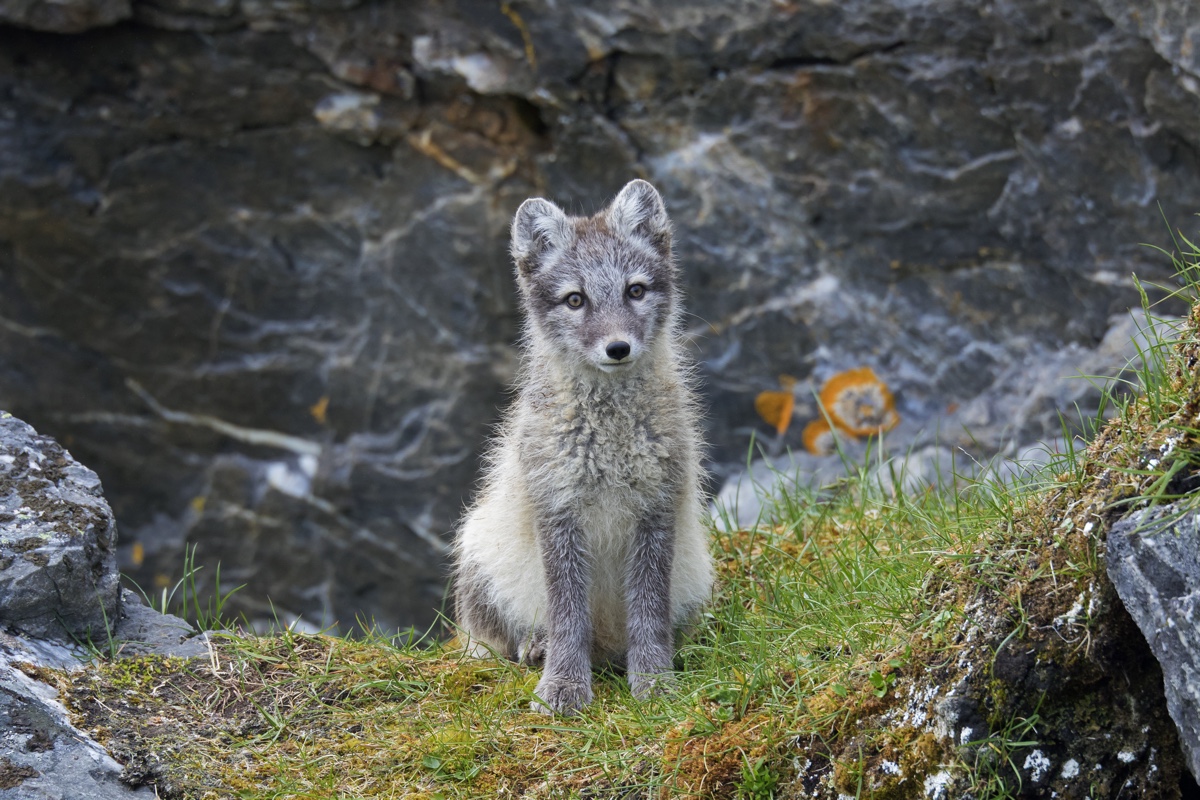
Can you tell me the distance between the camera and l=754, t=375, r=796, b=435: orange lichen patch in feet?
22.3

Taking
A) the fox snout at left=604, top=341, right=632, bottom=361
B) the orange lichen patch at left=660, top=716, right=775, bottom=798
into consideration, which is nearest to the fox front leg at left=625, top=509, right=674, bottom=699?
the fox snout at left=604, top=341, right=632, bottom=361

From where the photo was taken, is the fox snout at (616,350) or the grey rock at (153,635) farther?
the fox snout at (616,350)

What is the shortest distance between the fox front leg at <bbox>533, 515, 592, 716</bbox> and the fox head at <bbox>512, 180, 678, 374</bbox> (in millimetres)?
625

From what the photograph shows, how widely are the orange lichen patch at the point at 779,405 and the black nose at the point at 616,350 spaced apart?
9.78 ft

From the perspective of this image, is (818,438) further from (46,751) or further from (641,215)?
(46,751)

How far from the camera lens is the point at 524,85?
6688 millimetres

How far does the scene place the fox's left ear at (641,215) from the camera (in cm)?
443

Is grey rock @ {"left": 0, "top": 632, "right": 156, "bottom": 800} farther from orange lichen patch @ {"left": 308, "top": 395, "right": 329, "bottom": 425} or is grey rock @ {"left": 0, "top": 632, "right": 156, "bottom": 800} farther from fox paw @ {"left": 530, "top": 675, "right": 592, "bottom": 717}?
orange lichen patch @ {"left": 308, "top": 395, "right": 329, "bottom": 425}

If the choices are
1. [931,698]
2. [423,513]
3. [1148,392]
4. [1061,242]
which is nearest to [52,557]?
[931,698]

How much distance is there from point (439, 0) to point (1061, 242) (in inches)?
149

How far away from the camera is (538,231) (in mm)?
4438

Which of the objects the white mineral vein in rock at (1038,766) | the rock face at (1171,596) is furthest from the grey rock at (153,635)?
the rock face at (1171,596)

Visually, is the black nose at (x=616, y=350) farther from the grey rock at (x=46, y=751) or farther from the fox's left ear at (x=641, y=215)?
the grey rock at (x=46, y=751)

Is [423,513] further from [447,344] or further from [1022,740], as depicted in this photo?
[1022,740]
